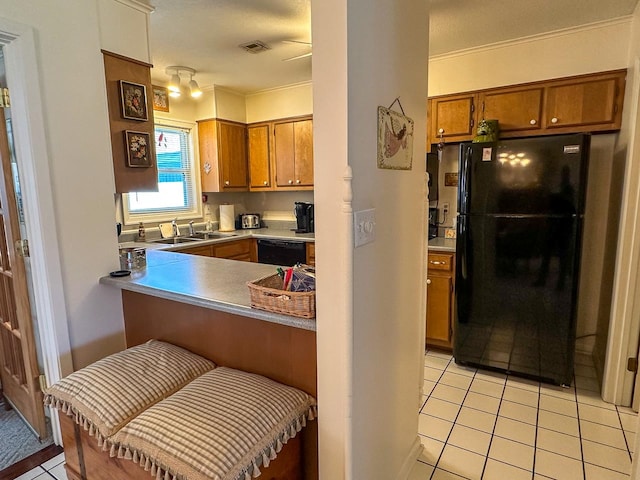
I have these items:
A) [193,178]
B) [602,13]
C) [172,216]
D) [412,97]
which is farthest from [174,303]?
[602,13]

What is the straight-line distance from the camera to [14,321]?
6.88 ft

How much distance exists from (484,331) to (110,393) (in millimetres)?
2405

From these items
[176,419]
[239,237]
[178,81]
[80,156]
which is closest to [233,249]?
[239,237]

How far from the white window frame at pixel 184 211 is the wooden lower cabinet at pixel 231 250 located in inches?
29.5

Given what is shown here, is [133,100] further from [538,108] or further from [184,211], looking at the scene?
[538,108]

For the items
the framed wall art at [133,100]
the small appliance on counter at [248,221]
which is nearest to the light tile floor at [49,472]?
the framed wall art at [133,100]

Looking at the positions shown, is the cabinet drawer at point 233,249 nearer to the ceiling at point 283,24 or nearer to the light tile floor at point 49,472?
the ceiling at point 283,24

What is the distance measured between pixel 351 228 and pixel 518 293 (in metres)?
1.96

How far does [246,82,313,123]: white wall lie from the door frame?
2.67 m

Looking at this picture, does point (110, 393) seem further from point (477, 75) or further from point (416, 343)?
point (477, 75)

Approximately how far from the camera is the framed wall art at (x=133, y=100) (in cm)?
202

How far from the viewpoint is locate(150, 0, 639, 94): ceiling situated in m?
2.28

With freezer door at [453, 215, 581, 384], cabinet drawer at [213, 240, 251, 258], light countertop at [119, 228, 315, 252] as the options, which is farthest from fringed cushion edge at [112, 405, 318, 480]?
cabinet drawer at [213, 240, 251, 258]

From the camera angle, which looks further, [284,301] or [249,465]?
[284,301]
